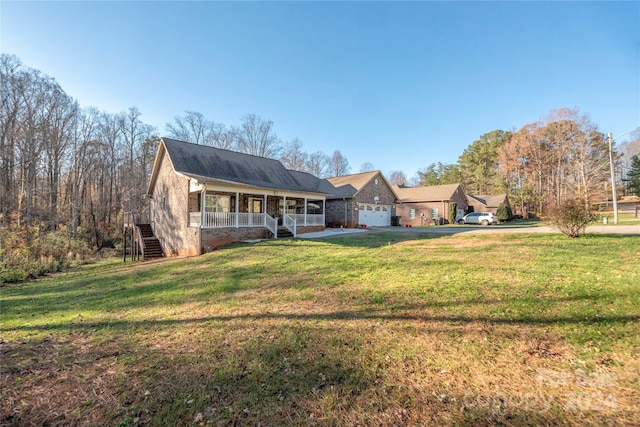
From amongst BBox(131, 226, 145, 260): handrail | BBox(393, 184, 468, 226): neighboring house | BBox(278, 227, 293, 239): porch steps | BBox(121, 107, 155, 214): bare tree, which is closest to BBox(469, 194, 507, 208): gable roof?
BBox(393, 184, 468, 226): neighboring house

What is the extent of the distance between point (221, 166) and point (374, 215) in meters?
14.6

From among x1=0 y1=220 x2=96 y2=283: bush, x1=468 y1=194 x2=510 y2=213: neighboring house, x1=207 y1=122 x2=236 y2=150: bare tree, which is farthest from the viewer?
x1=207 y1=122 x2=236 y2=150: bare tree

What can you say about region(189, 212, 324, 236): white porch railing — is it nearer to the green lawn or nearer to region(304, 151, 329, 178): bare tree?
the green lawn

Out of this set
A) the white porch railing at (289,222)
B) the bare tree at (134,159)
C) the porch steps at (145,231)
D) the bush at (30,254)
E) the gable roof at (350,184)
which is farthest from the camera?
the bare tree at (134,159)

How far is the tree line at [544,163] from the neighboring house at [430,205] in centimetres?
961

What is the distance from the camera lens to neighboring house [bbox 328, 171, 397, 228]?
24.0 meters

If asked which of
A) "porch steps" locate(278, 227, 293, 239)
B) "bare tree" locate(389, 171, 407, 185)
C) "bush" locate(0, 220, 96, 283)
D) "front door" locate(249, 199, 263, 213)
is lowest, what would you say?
"bush" locate(0, 220, 96, 283)

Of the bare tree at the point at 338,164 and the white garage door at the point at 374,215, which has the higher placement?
the bare tree at the point at 338,164

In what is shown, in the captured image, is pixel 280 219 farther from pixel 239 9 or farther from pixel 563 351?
pixel 563 351

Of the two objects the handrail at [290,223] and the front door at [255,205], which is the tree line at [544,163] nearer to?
the handrail at [290,223]

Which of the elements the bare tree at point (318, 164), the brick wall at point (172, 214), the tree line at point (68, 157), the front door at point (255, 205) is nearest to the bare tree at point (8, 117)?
the tree line at point (68, 157)

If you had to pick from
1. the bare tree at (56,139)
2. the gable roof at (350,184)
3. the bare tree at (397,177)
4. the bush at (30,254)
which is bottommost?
the bush at (30,254)

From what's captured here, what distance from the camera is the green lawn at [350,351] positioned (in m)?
2.55

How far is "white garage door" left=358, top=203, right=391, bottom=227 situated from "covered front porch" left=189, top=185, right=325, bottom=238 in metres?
Answer: 5.77
